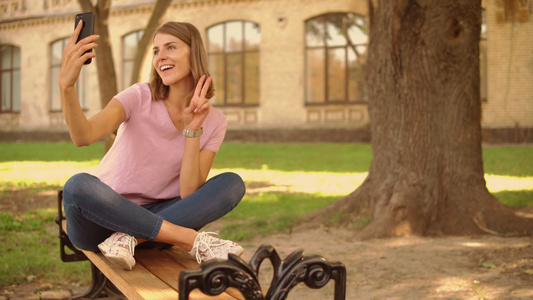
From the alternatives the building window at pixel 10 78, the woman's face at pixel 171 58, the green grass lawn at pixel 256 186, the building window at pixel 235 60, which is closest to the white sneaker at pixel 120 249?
the woman's face at pixel 171 58

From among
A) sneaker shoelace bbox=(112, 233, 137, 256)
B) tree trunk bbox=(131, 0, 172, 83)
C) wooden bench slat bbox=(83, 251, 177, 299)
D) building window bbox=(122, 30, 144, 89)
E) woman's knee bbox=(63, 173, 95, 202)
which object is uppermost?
building window bbox=(122, 30, 144, 89)

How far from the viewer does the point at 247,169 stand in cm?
1202

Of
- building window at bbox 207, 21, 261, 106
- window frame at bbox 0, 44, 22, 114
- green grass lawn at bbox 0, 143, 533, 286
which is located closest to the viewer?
green grass lawn at bbox 0, 143, 533, 286

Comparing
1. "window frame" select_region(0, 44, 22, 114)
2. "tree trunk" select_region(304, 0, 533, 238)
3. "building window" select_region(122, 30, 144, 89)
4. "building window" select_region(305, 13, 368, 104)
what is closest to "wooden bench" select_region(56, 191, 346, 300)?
"tree trunk" select_region(304, 0, 533, 238)

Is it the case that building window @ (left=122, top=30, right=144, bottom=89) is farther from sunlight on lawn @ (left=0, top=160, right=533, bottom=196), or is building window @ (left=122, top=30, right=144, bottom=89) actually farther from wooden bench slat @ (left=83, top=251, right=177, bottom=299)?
wooden bench slat @ (left=83, top=251, right=177, bottom=299)

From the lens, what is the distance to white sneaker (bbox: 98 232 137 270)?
2.52m

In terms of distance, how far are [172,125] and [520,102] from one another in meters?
18.7

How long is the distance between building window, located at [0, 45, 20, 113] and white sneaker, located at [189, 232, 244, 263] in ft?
93.4

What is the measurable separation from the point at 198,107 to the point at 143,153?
43 cm

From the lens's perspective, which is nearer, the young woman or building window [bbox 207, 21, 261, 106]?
the young woman

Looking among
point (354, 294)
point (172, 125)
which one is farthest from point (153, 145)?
point (354, 294)

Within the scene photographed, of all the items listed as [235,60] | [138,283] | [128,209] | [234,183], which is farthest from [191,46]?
[235,60]

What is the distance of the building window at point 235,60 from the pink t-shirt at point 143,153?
20021 mm

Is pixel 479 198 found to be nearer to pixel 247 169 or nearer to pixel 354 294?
pixel 354 294
